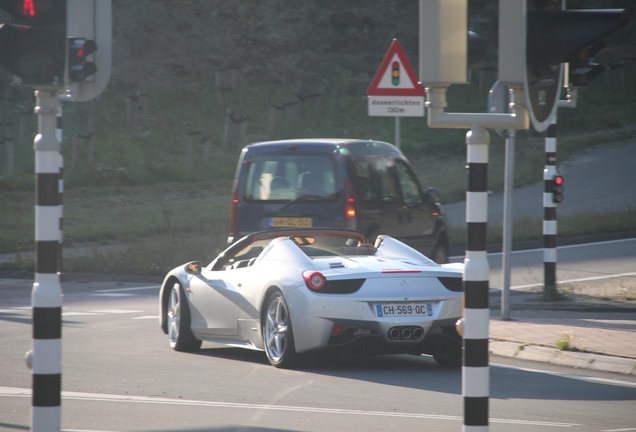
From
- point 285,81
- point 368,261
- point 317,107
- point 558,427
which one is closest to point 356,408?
point 558,427

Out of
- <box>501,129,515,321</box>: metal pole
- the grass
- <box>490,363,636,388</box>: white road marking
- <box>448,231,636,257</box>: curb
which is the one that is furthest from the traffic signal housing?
<box>448,231,636,257</box>: curb

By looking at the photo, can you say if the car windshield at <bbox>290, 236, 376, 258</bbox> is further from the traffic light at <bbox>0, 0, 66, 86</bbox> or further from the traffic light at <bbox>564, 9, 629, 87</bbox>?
the traffic light at <bbox>564, 9, 629, 87</bbox>

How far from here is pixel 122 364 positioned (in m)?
9.48

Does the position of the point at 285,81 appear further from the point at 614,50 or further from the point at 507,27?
the point at 507,27

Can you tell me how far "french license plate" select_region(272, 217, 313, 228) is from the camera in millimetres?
13336

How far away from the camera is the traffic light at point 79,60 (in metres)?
5.32

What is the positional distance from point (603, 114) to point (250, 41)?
742 inches

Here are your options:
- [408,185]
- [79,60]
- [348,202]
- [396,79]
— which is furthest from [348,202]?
[79,60]

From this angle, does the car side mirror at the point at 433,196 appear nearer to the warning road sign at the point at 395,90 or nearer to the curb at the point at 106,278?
the warning road sign at the point at 395,90

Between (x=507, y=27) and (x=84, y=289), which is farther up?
(x=507, y=27)

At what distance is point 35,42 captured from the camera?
520 cm

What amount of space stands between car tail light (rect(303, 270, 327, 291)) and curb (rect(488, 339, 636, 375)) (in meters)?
1.81

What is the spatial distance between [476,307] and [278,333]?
440cm

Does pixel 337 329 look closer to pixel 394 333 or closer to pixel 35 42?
pixel 394 333
